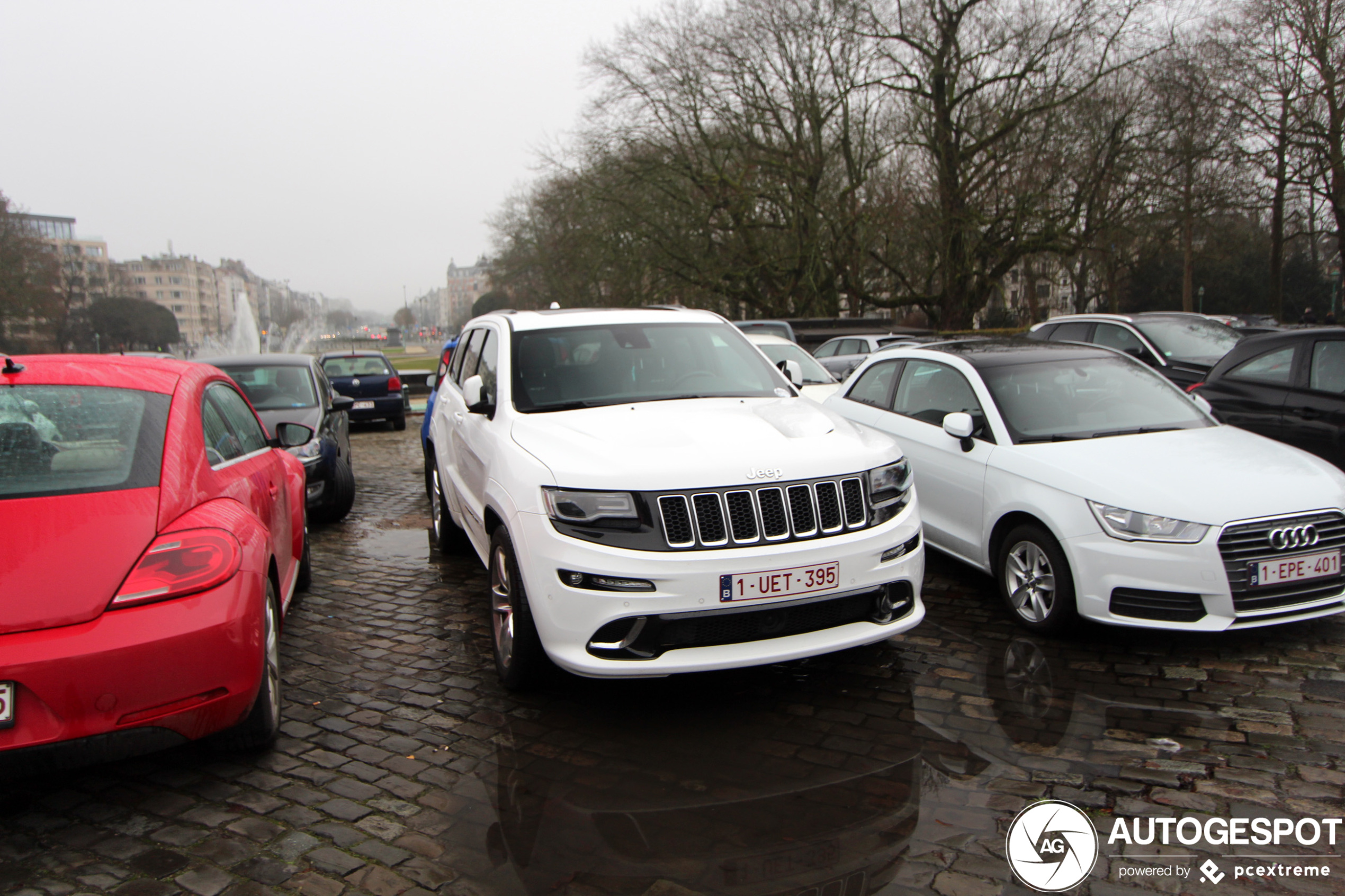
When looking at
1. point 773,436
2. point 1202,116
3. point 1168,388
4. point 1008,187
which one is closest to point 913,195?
point 1008,187

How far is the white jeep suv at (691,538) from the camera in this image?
363 cm

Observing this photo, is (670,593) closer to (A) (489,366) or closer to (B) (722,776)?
(B) (722,776)

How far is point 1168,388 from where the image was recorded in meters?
6.04

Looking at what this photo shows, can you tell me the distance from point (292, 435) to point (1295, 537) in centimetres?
541

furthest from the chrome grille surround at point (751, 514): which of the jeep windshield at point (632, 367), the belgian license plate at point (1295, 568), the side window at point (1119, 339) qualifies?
the side window at point (1119, 339)

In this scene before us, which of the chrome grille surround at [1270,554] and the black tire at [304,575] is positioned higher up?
the chrome grille surround at [1270,554]

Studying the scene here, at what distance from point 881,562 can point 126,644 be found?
9.33ft

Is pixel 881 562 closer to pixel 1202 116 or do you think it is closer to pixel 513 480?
pixel 513 480

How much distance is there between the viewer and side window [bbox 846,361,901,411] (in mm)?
6996

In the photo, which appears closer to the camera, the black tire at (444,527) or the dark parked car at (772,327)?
the black tire at (444,527)

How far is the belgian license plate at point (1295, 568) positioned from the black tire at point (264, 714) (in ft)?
14.8

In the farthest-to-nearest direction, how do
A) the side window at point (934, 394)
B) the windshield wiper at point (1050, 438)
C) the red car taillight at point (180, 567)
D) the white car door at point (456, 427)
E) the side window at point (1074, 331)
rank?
the side window at point (1074, 331)
the side window at point (934, 394)
the white car door at point (456, 427)
the windshield wiper at point (1050, 438)
the red car taillight at point (180, 567)

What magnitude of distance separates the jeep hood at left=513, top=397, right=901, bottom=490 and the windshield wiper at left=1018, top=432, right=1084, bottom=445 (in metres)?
1.36

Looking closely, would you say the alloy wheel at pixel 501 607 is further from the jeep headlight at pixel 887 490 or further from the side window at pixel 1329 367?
the side window at pixel 1329 367
